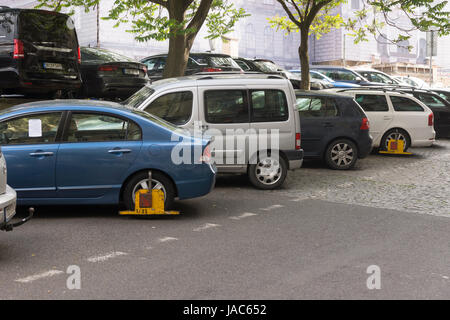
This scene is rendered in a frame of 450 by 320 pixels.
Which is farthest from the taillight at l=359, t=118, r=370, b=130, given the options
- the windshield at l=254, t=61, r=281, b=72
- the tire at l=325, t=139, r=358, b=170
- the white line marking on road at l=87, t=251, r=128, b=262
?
the windshield at l=254, t=61, r=281, b=72

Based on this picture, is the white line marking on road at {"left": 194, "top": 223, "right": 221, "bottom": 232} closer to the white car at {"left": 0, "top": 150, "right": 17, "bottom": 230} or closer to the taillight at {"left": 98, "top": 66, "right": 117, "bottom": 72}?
the white car at {"left": 0, "top": 150, "right": 17, "bottom": 230}

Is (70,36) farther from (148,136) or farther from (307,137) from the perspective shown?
(148,136)

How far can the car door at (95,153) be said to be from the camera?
7672mm

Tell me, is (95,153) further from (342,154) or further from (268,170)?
(342,154)

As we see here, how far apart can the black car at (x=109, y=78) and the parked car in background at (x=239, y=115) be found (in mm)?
5198

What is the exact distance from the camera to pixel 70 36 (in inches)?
562

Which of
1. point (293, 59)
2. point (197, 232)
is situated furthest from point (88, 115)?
point (293, 59)

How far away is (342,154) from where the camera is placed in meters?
13.1

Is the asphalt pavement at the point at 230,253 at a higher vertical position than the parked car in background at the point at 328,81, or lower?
lower

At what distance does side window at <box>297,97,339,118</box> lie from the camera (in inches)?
508

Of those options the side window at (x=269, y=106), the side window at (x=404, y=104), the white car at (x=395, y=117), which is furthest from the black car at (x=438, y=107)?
the side window at (x=269, y=106)

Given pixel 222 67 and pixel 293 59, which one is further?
pixel 293 59

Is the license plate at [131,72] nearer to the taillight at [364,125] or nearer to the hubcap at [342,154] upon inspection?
the hubcap at [342,154]
